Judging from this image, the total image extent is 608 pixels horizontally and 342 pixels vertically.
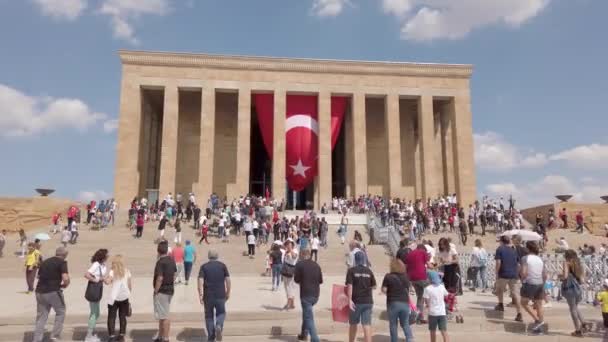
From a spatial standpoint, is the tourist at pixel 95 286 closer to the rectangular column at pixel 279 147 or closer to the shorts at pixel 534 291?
the shorts at pixel 534 291

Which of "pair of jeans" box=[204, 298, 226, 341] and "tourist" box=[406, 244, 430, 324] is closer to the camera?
"pair of jeans" box=[204, 298, 226, 341]

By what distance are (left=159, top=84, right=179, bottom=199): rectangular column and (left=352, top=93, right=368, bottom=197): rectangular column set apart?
12.3m

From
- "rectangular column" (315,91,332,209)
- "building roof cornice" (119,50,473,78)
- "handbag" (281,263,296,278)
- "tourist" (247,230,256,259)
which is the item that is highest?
"building roof cornice" (119,50,473,78)

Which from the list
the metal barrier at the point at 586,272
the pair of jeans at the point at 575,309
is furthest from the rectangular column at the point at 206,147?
the pair of jeans at the point at 575,309

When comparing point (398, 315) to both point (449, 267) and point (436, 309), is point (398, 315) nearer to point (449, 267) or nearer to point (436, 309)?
point (436, 309)

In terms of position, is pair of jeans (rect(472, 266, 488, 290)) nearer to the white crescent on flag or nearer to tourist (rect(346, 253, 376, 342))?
tourist (rect(346, 253, 376, 342))

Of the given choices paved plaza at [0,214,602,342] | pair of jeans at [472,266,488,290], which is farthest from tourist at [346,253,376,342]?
pair of jeans at [472,266,488,290]

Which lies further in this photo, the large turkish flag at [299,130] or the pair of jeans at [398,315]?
the large turkish flag at [299,130]

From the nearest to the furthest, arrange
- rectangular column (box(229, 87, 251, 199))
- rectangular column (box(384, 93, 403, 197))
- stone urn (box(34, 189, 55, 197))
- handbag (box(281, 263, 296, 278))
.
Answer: handbag (box(281, 263, 296, 278)) → stone urn (box(34, 189, 55, 197)) → rectangular column (box(229, 87, 251, 199)) → rectangular column (box(384, 93, 403, 197))

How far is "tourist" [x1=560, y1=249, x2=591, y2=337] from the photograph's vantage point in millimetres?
7684

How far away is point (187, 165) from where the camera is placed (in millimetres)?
32688

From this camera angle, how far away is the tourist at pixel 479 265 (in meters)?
11.1

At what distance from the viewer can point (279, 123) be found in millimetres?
30609

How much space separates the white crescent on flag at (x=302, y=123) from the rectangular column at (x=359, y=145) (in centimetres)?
276
